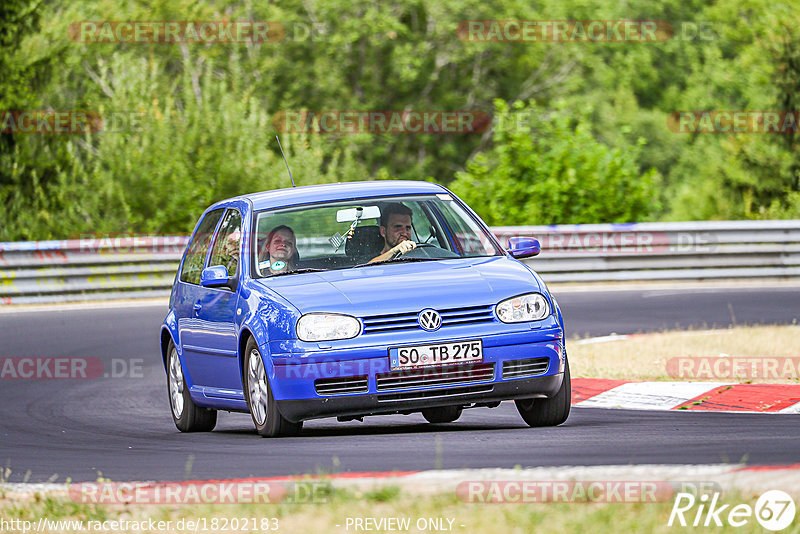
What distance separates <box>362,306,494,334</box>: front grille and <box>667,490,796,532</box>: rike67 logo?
2.87m

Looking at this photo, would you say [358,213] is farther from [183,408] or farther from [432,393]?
[183,408]

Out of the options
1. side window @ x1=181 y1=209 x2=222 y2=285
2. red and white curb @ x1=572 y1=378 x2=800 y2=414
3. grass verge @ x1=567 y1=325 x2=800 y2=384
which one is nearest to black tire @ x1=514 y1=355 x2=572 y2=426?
red and white curb @ x1=572 y1=378 x2=800 y2=414

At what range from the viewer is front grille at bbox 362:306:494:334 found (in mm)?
8094

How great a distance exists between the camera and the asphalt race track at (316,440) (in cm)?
710

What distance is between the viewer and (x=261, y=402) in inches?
340

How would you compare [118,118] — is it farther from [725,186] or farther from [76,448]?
[76,448]

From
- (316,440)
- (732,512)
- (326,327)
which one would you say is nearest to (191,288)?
(316,440)

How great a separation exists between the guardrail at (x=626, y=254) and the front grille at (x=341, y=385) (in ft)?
46.8

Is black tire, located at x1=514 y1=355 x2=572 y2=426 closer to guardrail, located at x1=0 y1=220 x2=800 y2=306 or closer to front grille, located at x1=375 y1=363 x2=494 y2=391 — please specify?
front grille, located at x1=375 y1=363 x2=494 y2=391

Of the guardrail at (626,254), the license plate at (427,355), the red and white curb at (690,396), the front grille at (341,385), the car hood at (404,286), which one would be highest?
the car hood at (404,286)

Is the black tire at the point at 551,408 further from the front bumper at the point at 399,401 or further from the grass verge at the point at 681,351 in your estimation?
Result: the grass verge at the point at 681,351

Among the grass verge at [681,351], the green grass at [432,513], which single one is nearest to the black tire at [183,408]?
the grass verge at [681,351]

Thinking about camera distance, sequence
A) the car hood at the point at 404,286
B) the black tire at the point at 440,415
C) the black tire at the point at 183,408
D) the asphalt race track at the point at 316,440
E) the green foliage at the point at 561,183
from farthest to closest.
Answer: the green foliage at the point at 561,183 < the black tire at the point at 183,408 < the black tire at the point at 440,415 < the car hood at the point at 404,286 < the asphalt race track at the point at 316,440

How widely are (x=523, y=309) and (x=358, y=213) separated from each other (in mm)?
1616
